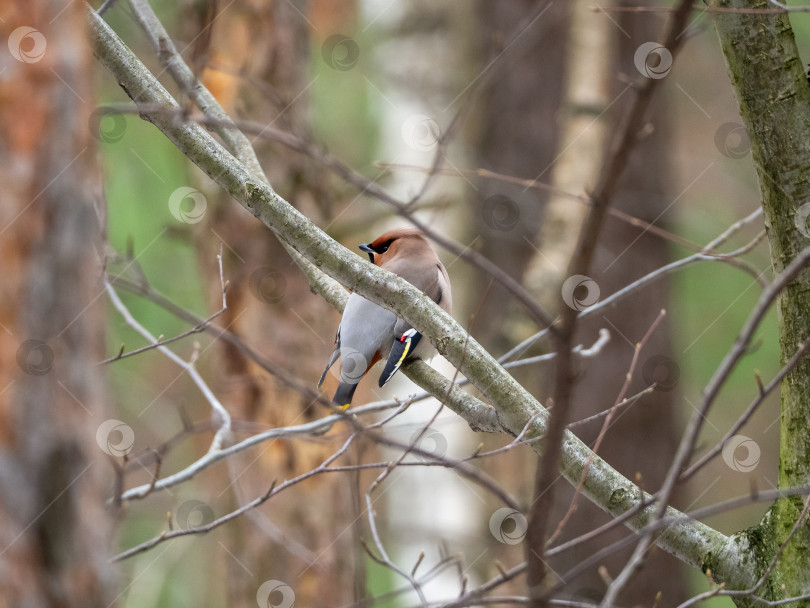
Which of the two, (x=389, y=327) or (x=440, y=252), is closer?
(x=389, y=327)

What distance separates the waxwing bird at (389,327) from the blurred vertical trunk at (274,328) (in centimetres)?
130

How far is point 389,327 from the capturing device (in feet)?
10.2

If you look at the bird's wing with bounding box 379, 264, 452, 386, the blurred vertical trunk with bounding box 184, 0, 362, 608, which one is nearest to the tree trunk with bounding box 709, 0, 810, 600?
the bird's wing with bounding box 379, 264, 452, 386

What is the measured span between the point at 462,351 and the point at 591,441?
303 centimetres

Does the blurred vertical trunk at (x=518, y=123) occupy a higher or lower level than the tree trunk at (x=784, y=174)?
higher

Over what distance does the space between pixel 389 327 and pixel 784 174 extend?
4.84ft

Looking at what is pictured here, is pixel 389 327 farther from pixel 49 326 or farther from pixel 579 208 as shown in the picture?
pixel 579 208

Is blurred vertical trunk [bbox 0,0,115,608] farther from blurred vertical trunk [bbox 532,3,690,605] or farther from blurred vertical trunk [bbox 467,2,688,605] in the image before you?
blurred vertical trunk [bbox 532,3,690,605]

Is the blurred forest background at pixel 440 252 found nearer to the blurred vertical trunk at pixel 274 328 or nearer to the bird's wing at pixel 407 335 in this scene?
the blurred vertical trunk at pixel 274 328

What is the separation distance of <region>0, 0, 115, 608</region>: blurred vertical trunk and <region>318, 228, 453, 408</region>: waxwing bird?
112cm

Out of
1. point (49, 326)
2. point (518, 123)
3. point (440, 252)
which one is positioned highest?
point (518, 123)

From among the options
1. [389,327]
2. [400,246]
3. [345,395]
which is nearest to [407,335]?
[389,327]

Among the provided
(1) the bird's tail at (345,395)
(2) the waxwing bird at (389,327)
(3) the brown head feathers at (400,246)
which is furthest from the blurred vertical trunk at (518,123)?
(1) the bird's tail at (345,395)

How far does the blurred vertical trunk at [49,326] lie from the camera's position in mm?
1692
